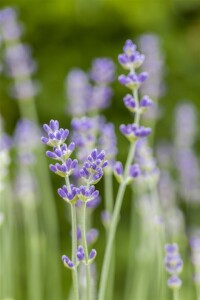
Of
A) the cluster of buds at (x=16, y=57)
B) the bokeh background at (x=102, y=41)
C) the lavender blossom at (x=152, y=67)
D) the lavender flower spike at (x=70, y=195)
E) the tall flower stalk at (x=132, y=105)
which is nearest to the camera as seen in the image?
the lavender flower spike at (x=70, y=195)

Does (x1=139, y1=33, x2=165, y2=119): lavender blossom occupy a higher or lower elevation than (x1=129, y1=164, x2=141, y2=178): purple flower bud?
higher

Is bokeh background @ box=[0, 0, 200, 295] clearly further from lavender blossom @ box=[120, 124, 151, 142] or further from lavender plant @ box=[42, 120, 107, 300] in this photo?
lavender plant @ box=[42, 120, 107, 300]

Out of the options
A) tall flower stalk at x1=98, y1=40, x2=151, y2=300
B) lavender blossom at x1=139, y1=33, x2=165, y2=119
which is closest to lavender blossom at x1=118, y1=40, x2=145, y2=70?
tall flower stalk at x1=98, y1=40, x2=151, y2=300

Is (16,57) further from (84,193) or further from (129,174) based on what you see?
(84,193)

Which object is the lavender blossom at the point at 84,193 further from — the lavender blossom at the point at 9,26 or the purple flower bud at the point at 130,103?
the lavender blossom at the point at 9,26

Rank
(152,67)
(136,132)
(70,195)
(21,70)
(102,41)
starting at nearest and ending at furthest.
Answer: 1. (70,195)
2. (136,132)
3. (152,67)
4. (21,70)
5. (102,41)

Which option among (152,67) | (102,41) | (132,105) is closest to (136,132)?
(132,105)

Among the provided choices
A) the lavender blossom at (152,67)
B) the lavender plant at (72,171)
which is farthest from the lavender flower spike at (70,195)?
the lavender blossom at (152,67)

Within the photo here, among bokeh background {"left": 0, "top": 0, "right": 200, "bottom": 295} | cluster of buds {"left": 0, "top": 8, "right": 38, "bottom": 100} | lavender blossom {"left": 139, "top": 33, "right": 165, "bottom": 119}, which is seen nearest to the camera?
lavender blossom {"left": 139, "top": 33, "right": 165, "bottom": 119}

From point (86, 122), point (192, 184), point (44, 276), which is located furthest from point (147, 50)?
point (44, 276)
